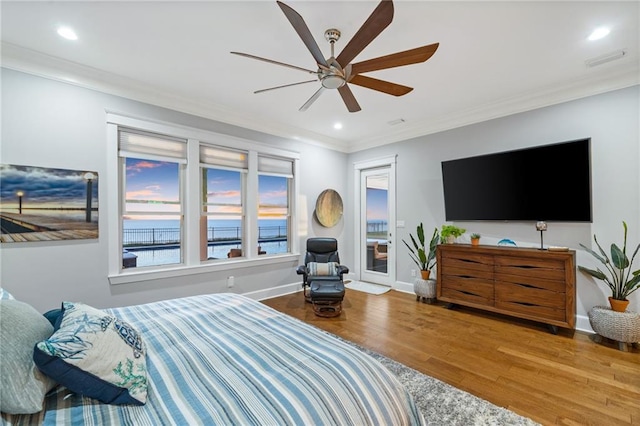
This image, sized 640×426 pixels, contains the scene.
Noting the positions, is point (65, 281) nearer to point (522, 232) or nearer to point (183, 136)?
point (183, 136)

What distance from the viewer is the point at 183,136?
363 centimetres

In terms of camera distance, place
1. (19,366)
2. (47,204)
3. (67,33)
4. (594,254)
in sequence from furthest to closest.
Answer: (594,254) → (47,204) → (67,33) → (19,366)

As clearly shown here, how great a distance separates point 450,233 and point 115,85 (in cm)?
471

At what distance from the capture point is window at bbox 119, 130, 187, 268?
10.9 ft

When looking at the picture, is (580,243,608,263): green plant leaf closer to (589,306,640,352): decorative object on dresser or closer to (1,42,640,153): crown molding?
(589,306,640,352): decorative object on dresser

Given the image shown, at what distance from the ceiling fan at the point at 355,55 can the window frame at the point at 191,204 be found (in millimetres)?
2031

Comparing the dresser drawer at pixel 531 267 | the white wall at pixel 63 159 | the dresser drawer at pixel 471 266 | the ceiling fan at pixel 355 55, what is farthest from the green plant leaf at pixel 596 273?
the white wall at pixel 63 159

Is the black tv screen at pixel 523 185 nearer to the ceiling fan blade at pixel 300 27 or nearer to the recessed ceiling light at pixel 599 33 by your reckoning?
the recessed ceiling light at pixel 599 33

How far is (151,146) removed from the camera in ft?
11.2

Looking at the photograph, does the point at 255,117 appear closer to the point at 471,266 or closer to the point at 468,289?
the point at 471,266

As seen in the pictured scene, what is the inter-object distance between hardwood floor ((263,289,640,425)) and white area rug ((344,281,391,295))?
821 mm

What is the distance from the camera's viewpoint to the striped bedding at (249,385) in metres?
0.93

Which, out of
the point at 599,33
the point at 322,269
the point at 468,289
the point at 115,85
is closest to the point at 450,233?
the point at 468,289

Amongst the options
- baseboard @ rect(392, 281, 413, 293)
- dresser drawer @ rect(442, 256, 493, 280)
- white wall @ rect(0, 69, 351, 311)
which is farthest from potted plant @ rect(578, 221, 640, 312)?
white wall @ rect(0, 69, 351, 311)
